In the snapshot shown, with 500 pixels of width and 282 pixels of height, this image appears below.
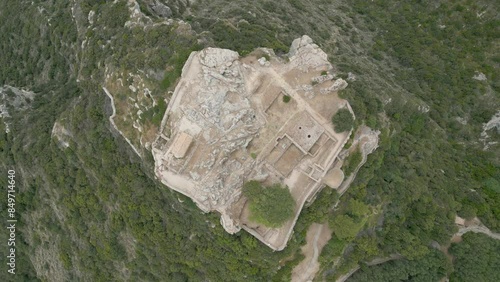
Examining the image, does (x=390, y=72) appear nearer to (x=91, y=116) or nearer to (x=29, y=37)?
(x=91, y=116)

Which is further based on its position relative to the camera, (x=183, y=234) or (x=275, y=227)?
(x=183, y=234)

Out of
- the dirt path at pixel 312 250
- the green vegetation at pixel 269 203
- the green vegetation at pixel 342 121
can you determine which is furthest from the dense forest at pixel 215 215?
the green vegetation at pixel 269 203

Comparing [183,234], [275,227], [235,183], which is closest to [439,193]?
[275,227]

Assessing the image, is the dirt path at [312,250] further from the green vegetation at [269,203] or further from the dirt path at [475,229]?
the dirt path at [475,229]

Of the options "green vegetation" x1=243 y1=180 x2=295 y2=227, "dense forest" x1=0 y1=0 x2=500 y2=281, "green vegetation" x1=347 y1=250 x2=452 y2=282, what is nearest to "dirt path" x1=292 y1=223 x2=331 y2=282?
"dense forest" x1=0 y1=0 x2=500 y2=281

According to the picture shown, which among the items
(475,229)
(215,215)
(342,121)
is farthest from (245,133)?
(475,229)
